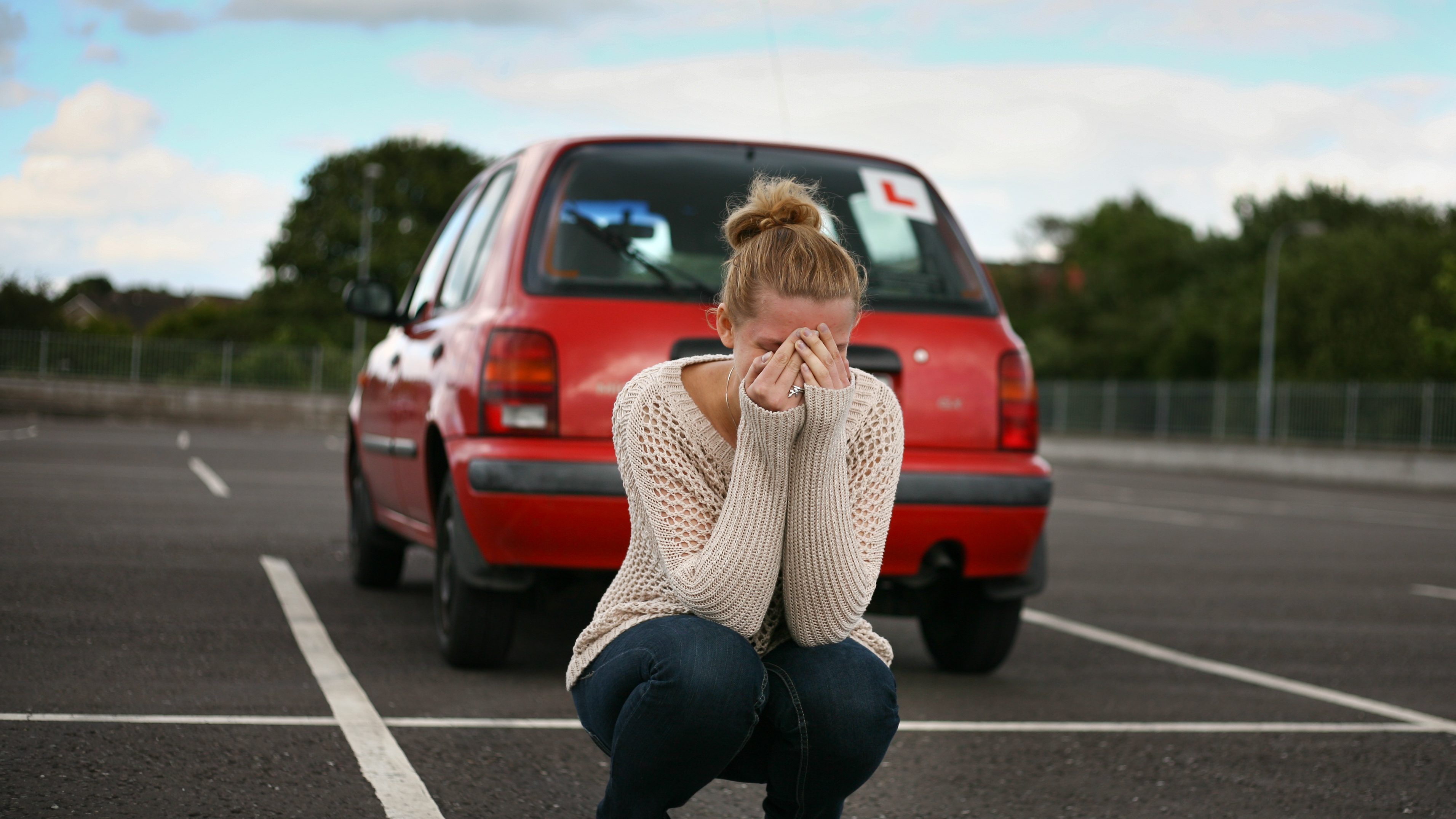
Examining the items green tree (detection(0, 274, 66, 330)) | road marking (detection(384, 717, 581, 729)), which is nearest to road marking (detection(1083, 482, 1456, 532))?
road marking (detection(384, 717, 581, 729))

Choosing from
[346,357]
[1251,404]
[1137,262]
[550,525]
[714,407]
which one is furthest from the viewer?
[1137,262]

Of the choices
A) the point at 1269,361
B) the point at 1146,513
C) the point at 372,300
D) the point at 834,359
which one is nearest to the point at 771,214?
the point at 834,359

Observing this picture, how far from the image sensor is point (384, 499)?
657cm

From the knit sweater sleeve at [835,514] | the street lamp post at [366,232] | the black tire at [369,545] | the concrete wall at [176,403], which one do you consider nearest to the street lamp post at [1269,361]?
the concrete wall at [176,403]

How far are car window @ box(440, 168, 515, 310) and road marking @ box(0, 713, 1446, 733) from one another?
1.66m

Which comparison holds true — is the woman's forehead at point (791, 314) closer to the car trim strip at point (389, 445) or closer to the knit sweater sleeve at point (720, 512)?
the knit sweater sleeve at point (720, 512)

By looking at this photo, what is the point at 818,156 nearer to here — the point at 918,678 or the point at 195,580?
the point at 918,678

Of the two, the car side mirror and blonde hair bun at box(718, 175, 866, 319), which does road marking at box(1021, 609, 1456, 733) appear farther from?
blonde hair bun at box(718, 175, 866, 319)

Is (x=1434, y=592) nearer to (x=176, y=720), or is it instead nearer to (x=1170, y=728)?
(x=1170, y=728)

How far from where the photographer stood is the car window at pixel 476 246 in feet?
18.7

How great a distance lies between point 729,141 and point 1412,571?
7431mm

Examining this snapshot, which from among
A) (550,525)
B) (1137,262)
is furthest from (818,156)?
(1137,262)

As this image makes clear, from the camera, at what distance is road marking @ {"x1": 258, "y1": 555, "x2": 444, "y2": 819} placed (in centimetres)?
362

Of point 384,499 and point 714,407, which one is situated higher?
point 714,407
